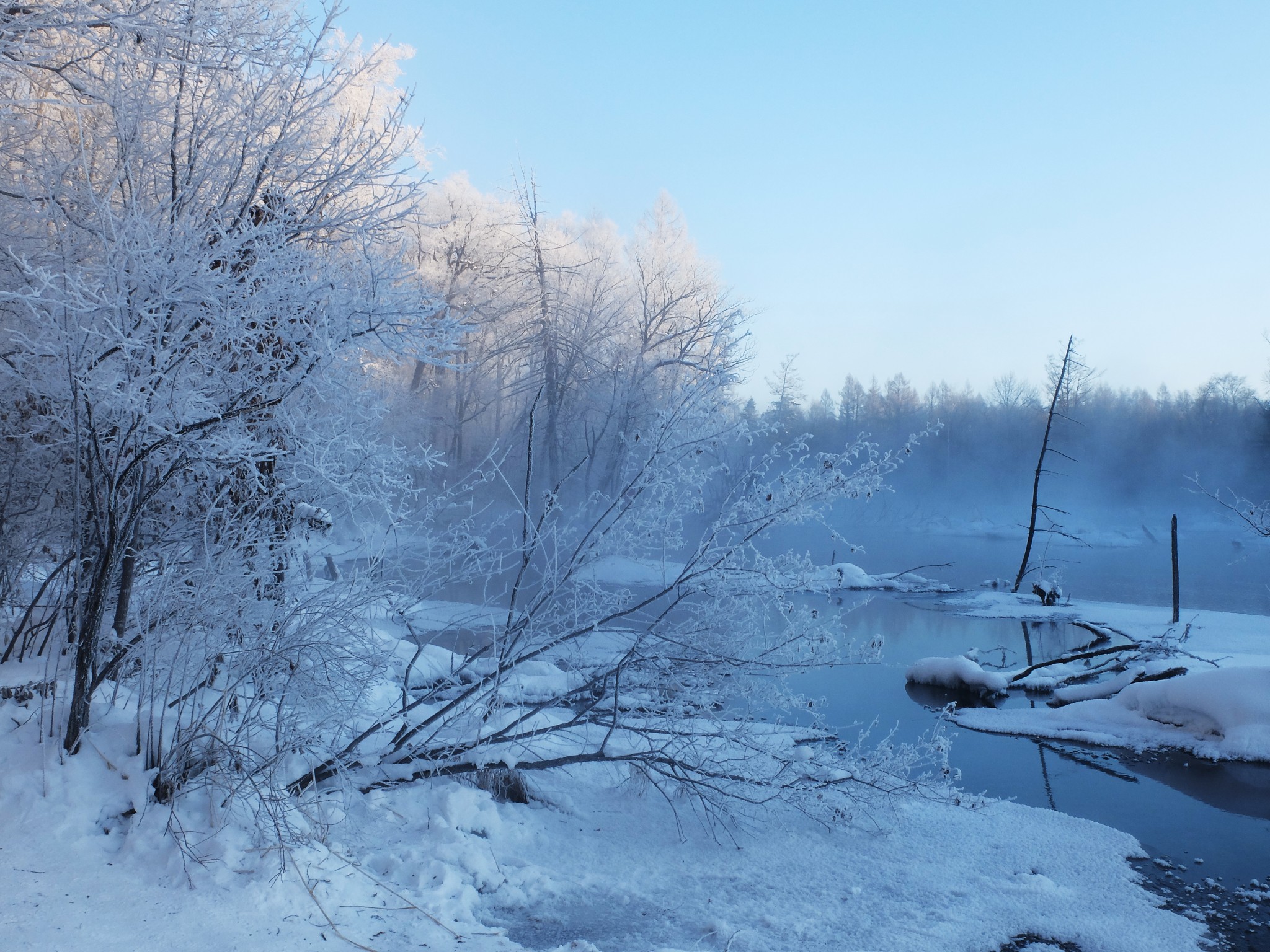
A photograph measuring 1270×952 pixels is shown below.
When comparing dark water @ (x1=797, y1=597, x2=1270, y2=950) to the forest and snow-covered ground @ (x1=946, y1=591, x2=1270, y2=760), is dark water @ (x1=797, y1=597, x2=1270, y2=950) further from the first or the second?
the forest

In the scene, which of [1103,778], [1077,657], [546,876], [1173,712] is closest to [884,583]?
[1077,657]

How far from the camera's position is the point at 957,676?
998 cm

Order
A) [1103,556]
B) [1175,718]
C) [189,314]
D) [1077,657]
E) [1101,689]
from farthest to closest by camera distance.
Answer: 1. [1103,556]
2. [1077,657]
3. [1101,689]
4. [1175,718]
5. [189,314]

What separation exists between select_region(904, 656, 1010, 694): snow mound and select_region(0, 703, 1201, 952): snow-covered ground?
173 inches

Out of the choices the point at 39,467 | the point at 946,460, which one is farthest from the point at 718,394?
the point at 946,460

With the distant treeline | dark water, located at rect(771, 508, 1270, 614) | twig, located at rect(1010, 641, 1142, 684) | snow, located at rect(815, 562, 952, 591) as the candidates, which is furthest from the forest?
the distant treeline

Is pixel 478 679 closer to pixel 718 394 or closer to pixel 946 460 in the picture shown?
pixel 718 394

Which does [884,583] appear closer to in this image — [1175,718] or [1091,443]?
[1175,718]

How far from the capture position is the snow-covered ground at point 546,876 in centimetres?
293

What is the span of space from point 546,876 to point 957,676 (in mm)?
7349

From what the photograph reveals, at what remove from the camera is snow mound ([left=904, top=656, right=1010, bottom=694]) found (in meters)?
9.86

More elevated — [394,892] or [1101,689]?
[1101,689]

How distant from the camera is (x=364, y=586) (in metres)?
4.03

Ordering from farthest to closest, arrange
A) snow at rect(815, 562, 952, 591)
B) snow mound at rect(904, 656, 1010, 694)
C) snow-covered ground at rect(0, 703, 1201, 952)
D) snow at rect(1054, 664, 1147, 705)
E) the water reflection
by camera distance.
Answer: snow at rect(815, 562, 952, 591) → snow mound at rect(904, 656, 1010, 694) → snow at rect(1054, 664, 1147, 705) → the water reflection → snow-covered ground at rect(0, 703, 1201, 952)
